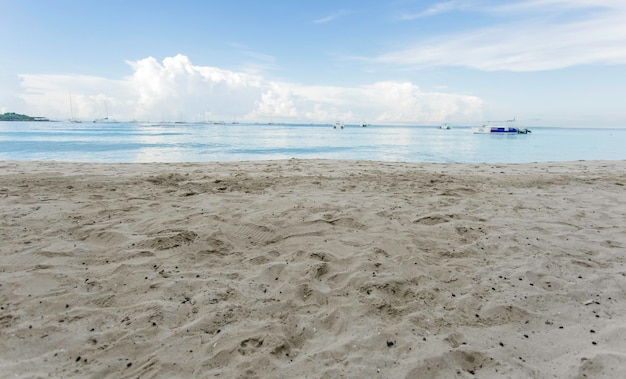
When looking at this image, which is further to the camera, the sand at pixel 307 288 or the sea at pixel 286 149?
the sea at pixel 286 149

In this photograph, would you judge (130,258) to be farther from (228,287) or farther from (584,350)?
(584,350)

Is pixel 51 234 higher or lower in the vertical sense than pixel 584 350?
higher

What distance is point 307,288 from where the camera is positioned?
3.25 m

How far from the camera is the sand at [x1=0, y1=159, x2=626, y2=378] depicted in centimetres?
239

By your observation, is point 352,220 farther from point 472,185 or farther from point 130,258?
point 472,185

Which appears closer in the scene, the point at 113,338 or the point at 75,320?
the point at 113,338

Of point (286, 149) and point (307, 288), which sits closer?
point (307, 288)

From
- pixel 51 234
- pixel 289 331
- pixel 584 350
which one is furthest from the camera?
pixel 51 234

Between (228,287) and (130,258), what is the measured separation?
4.28 feet

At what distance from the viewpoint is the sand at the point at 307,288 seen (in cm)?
239

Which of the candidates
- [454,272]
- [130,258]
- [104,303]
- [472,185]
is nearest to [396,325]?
[454,272]

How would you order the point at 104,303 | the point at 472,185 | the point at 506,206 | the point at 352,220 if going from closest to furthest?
1. the point at 104,303
2. the point at 352,220
3. the point at 506,206
4. the point at 472,185

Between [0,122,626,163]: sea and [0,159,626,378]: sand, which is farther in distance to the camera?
[0,122,626,163]: sea

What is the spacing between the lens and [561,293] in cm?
326
